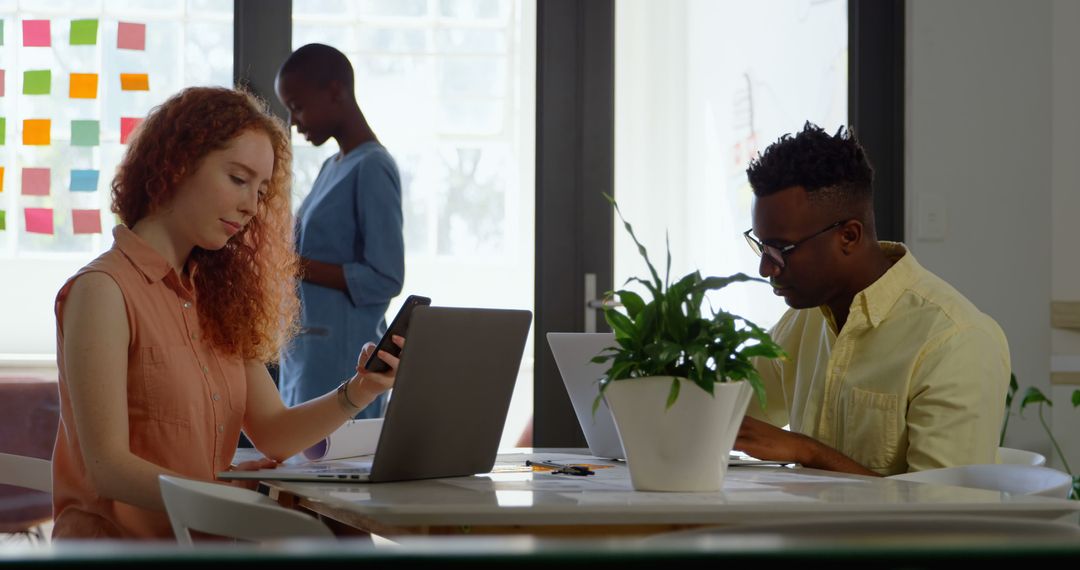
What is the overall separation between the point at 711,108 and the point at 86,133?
198cm

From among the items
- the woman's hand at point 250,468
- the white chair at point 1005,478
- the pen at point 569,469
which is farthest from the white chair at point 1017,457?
the woman's hand at point 250,468

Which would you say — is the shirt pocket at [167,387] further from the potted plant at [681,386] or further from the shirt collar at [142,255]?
the potted plant at [681,386]

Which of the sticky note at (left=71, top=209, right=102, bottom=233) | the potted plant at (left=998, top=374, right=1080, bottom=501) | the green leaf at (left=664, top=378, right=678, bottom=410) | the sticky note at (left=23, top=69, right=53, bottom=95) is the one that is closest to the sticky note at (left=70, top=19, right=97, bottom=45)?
the sticky note at (left=23, top=69, right=53, bottom=95)

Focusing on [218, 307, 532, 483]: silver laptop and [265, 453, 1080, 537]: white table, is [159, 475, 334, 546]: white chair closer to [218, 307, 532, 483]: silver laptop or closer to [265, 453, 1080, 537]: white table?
[265, 453, 1080, 537]: white table

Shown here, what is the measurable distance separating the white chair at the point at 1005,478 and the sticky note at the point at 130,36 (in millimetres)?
2416

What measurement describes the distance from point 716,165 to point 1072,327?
4.02ft

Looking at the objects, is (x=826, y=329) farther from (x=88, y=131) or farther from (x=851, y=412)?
(x=88, y=131)

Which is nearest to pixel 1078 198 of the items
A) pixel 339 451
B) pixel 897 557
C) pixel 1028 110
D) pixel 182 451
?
pixel 1028 110

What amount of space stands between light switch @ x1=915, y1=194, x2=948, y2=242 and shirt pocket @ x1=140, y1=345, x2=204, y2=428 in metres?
2.37

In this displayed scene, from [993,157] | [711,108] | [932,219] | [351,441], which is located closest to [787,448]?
[351,441]

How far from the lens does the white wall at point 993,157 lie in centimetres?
341

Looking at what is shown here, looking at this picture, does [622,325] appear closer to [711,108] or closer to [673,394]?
[673,394]

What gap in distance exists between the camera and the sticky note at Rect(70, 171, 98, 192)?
3223mm

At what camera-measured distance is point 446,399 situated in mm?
1523
